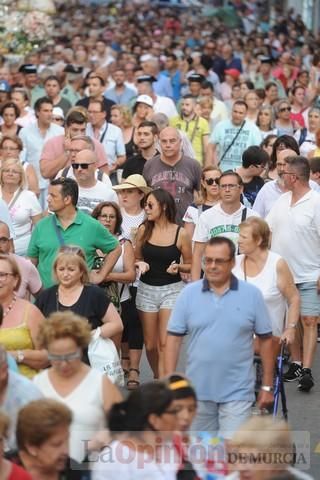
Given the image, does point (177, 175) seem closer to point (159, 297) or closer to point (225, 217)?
point (225, 217)

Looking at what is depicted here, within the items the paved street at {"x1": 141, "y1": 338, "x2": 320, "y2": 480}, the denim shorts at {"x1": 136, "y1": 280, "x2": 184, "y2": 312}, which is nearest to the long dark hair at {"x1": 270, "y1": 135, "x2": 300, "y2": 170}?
the paved street at {"x1": 141, "y1": 338, "x2": 320, "y2": 480}

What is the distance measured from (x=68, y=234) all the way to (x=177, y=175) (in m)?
2.74

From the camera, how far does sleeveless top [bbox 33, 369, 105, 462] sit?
7984 mm

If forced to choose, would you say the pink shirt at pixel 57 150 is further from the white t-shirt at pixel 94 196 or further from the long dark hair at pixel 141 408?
the long dark hair at pixel 141 408

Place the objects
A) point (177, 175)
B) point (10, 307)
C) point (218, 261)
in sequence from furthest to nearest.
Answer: point (177, 175) → point (10, 307) → point (218, 261)

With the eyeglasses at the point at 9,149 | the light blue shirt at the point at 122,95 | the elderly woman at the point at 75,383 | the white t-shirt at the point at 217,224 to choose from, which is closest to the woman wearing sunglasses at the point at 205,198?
the white t-shirt at the point at 217,224

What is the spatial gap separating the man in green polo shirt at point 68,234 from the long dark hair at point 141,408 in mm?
4014

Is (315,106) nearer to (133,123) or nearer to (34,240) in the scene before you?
(133,123)

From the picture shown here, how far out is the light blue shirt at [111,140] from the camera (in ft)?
54.8

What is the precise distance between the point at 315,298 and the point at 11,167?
306 cm

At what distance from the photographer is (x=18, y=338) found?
30.3 feet

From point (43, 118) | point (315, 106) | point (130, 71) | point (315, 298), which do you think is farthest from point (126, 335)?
point (130, 71)

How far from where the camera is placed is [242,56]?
1312 inches

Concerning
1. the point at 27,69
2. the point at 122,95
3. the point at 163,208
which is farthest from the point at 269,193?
the point at 27,69
